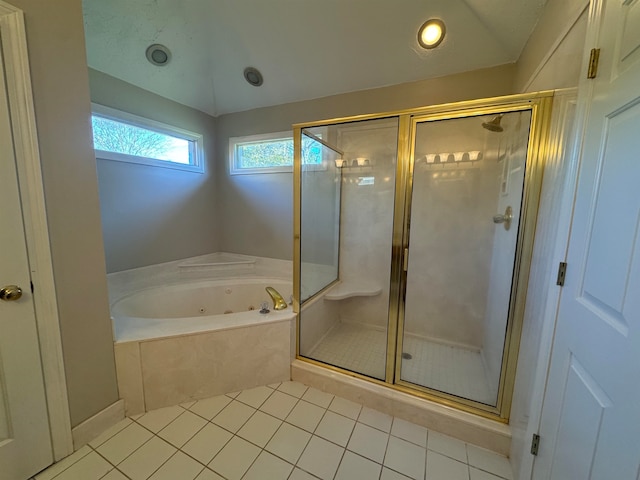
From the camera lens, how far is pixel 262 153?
2.92 metres

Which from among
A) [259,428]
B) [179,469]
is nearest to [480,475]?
[259,428]

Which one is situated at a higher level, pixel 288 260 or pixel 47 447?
pixel 288 260

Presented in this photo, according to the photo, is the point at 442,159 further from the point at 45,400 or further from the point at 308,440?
the point at 45,400

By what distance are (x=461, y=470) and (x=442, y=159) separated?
7.17ft

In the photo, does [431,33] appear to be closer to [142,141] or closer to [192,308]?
[142,141]

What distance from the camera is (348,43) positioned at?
2.01m

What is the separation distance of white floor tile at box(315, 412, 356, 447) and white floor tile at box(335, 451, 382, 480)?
89 millimetres

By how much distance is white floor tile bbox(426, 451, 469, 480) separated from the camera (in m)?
1.25

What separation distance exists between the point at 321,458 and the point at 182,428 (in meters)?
0.84

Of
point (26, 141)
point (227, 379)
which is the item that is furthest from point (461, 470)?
point (26, 141)

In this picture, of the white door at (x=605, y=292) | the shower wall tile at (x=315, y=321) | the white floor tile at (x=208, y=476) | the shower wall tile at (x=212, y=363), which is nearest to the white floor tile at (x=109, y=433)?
the shower wall tile at (x=212, y=363)

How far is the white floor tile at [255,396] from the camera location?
1.69m

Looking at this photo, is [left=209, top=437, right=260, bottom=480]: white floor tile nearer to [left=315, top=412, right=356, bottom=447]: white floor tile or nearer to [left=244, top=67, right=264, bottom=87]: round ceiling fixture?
[left=315, top=412, right=356, bottom=447]: white floor tile

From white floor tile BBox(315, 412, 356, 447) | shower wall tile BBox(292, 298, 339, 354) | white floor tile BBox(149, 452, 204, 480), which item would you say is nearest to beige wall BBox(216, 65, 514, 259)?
shower wall tile BBox(292, 298, 339, 354)
